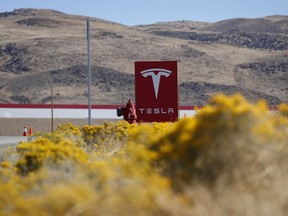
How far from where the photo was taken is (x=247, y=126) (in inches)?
286

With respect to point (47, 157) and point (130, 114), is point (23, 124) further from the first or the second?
point (47, 157)

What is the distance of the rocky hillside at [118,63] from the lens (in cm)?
7325

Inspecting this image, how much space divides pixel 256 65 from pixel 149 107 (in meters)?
64.0

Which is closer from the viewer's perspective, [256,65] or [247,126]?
[247,126]

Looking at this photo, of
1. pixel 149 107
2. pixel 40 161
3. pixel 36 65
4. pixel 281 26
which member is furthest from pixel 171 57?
pixel 40 161

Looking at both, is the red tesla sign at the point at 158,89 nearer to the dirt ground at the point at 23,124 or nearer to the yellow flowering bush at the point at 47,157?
the yellow flowering bush at the point at 47,157

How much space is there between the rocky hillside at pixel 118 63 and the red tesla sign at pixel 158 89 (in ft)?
158

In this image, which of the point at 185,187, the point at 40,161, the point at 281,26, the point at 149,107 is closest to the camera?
the point at 185,187

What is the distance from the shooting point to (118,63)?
271ft

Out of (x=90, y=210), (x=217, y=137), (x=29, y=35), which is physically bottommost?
(x=90, y=210)

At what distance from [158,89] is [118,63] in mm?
61413

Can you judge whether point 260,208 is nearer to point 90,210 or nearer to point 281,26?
point 90,210

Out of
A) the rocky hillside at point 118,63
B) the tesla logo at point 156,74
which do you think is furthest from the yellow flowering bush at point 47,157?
the rocky hillside at point 118,63

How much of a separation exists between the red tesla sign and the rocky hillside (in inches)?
1890
